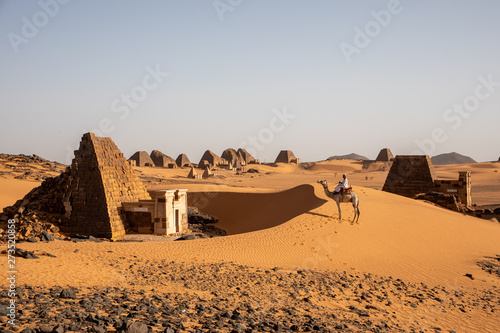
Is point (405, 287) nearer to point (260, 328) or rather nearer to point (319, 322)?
point (319, 322)

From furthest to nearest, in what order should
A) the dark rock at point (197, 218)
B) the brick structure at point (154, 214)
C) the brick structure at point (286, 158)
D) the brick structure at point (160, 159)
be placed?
1. the brick structure at point (286, 158)
2. the brick structure at point (160, 159)
3. the dark rock at point (197, 218)
4. the brick structure at point (154, 214)

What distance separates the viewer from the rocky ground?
5938 mm

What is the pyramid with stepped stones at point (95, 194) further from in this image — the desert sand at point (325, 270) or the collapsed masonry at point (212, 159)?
the collapsed masonry at point (212, 159)

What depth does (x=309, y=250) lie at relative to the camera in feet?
39.9

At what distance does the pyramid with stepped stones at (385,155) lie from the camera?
69.3 meters

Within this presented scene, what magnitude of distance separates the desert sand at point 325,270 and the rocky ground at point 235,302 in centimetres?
4

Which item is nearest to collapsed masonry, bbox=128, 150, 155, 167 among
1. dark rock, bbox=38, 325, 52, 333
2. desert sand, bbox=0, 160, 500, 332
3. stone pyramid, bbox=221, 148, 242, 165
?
stone pyramid, bbox=221, 148, 242, 165

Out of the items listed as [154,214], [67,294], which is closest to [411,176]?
[154,214]

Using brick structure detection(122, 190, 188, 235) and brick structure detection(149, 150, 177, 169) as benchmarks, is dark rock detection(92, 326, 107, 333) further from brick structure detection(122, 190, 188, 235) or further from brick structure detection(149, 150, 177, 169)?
brick structure detection(149, 150, 177, 169)

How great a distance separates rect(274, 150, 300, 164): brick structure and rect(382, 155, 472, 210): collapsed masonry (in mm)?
53448

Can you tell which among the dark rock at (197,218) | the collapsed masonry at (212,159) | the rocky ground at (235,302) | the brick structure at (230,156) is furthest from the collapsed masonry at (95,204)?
the brick structure at (230,156)

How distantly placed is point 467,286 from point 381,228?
5.06 m

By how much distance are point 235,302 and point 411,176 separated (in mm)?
20806

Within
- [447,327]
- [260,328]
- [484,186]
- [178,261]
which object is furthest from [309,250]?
[484,186]
